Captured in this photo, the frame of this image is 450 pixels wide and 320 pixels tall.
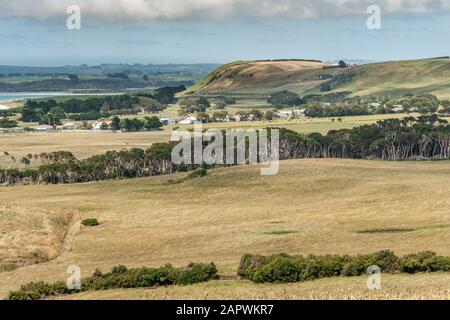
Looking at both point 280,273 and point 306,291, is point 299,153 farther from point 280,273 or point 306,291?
point 306,291

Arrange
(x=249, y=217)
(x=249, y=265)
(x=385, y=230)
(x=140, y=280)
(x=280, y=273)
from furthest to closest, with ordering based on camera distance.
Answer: (x=249, y=217) < (x=385, y=230) < (x=249, y=265) < (x=140, y=280) < (x=280, y=273)

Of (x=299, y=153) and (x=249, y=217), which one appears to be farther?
(x=299, y=153)

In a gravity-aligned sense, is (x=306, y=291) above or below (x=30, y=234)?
above

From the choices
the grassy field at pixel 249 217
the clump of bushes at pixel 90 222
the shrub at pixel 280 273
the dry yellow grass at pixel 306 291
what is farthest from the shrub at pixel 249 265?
the clump of bushes at pixel 90 222

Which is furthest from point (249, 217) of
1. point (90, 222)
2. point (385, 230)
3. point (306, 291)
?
point (306, 291)

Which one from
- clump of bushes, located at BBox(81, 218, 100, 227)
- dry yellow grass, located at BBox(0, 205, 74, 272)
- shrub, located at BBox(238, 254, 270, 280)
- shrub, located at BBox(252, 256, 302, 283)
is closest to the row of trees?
dry yellow grass, located at BBox(0, 205, 74, 272)

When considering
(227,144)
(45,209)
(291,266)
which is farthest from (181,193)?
(291,266)

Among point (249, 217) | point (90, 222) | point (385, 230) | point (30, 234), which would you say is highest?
point (385, 230)

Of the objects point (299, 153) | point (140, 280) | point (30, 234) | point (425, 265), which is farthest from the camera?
point (299, 153)

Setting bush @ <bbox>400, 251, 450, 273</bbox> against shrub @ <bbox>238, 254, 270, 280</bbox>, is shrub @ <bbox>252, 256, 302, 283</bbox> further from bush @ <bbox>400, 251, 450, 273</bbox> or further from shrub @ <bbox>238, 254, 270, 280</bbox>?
bush @ <bbox>400, 251, 450, 273</bbox>
